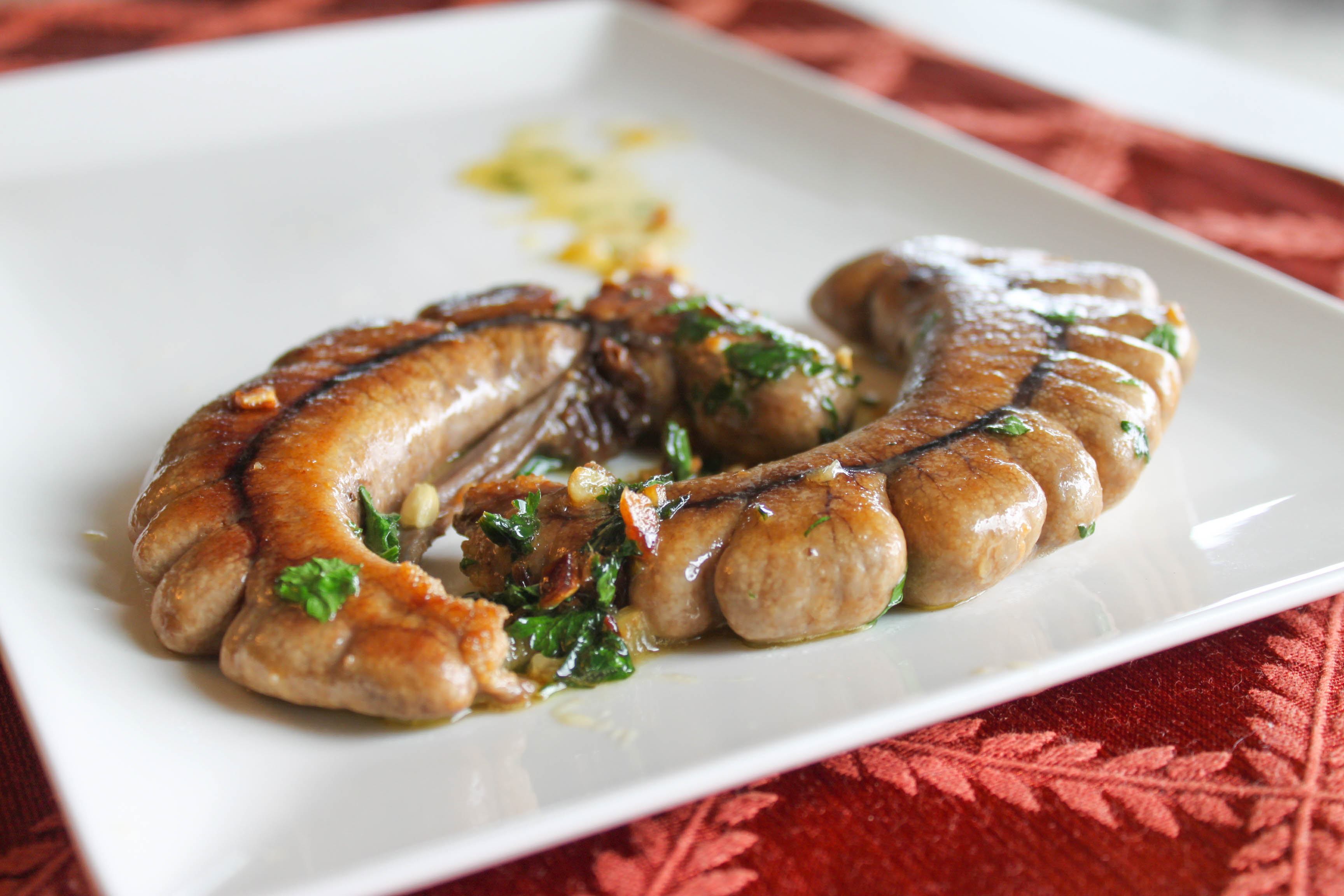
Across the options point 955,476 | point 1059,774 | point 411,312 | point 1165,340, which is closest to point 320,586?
point 955,476

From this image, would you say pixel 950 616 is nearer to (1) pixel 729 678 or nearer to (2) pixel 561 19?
(1) pixel 729 678

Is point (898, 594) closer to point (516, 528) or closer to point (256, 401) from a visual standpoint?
point (516, 528)

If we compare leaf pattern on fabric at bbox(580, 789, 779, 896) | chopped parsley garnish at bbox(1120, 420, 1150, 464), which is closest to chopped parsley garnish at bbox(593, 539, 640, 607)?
leaf pattern on fabric at bbox(580, 789, 779, 896)

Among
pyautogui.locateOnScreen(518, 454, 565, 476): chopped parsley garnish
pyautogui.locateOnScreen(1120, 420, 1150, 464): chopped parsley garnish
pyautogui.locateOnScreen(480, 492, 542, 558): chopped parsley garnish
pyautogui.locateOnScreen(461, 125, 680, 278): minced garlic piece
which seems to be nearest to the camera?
pyautogui.locateOnScreen(480, 492, 542, 558): chopped parsley garnish

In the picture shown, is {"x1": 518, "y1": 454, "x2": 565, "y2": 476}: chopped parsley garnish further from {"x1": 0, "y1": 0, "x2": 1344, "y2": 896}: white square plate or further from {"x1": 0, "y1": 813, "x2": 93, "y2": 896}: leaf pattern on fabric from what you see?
{"x1": 0, "y1": 813, "x2": 93, "y2": 896}: leaf pattern on fabric

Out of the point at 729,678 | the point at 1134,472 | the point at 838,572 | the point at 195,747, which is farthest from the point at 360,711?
the point at 1134,472
